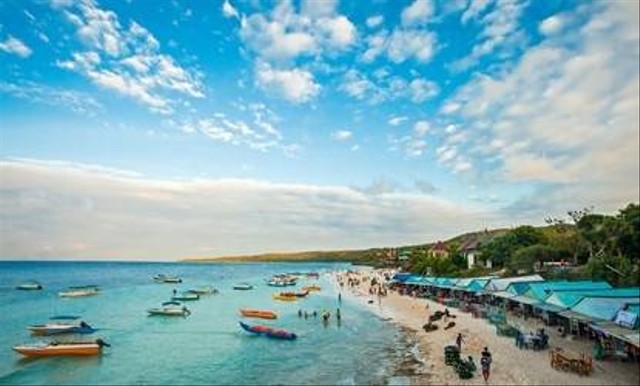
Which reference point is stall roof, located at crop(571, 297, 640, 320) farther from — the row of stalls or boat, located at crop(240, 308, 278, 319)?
boat, located at crop(240, 308, 278, 319)

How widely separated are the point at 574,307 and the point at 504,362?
478 centimetres

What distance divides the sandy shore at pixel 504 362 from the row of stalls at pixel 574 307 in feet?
3.37

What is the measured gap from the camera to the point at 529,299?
35469 millimetres

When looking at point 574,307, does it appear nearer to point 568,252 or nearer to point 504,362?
point 504,362

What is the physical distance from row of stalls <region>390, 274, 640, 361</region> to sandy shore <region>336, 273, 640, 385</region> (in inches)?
40.5

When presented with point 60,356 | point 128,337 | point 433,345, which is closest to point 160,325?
point 128,337

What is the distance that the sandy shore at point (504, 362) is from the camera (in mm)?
23672

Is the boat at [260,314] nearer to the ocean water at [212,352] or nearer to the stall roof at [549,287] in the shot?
the ocean water at [212,352]

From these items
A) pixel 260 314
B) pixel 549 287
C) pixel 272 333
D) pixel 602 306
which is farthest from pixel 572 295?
pixel 260 314

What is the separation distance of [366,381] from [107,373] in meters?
15.0

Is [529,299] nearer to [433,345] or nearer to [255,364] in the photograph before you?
[433,345]

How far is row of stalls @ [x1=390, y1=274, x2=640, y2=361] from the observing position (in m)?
24.2

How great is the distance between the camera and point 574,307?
28.5m

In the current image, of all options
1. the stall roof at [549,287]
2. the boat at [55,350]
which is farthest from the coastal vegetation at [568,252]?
the boat at [55,350]
